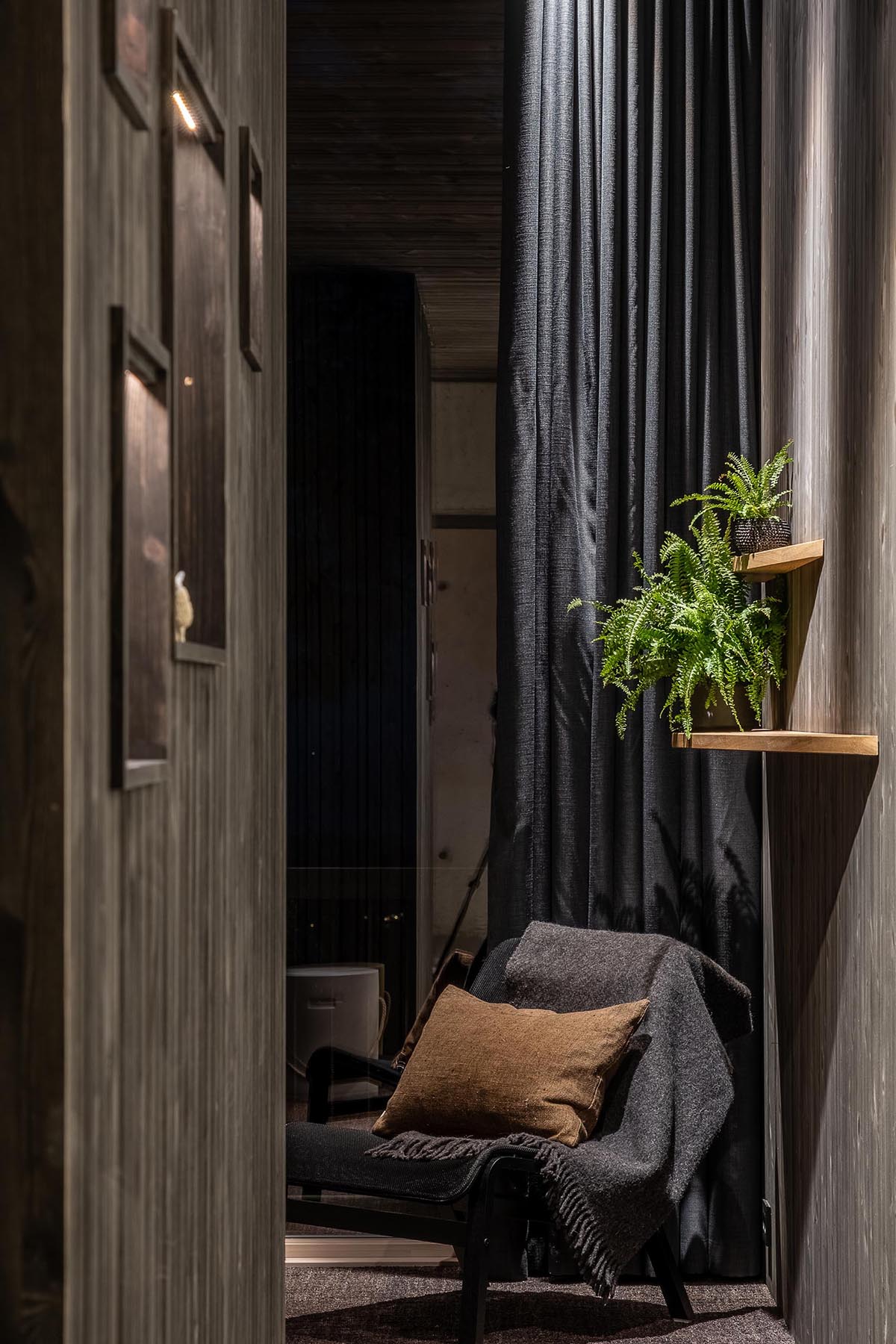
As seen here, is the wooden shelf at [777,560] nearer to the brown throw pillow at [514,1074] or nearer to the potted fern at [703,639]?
the potted fern at [703,639]

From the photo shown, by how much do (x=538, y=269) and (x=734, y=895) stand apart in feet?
5.28

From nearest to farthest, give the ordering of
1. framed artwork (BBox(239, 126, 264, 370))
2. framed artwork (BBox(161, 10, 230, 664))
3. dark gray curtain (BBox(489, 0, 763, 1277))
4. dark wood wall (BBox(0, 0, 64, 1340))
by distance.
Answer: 1. dark wood wall (BBox(0, 0, 64, 1340))
2. framed artwork (BBox(161, 10, 230, 664))
3. framed artwork (BBox(239, 126, 264, 370))
4. dark gray curtain (BBox(489, 0, 763, 1277))

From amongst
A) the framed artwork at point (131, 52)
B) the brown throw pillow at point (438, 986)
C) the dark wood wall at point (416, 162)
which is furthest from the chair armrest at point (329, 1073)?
the framed artwork at point (131, 52)

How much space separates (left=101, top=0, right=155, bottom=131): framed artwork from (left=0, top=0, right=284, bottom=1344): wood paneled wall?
0.01 meters

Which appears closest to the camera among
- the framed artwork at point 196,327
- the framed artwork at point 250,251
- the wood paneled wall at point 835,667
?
the framed artwork at point 196,327

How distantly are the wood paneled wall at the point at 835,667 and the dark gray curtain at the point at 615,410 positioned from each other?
0.09 m

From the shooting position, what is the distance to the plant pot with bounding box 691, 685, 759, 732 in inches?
114

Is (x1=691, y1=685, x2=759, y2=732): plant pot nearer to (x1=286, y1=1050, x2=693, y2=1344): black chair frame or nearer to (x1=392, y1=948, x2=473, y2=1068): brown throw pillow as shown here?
(x1=392, y1=948, x2=473, y2=1068): brown throw pillow

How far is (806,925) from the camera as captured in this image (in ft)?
8.94

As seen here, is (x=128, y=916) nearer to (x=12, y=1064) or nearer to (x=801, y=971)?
(x=12, y=1064)

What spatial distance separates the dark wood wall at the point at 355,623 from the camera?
328 cm

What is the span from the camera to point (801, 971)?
2.79 m

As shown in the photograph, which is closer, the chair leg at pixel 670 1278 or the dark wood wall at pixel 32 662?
the dark wood wall at pixel 32 662

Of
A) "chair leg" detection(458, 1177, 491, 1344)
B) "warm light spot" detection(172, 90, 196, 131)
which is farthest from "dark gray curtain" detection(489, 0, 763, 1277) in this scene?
"warm light spot" detection(172, 90, 196, 131)
